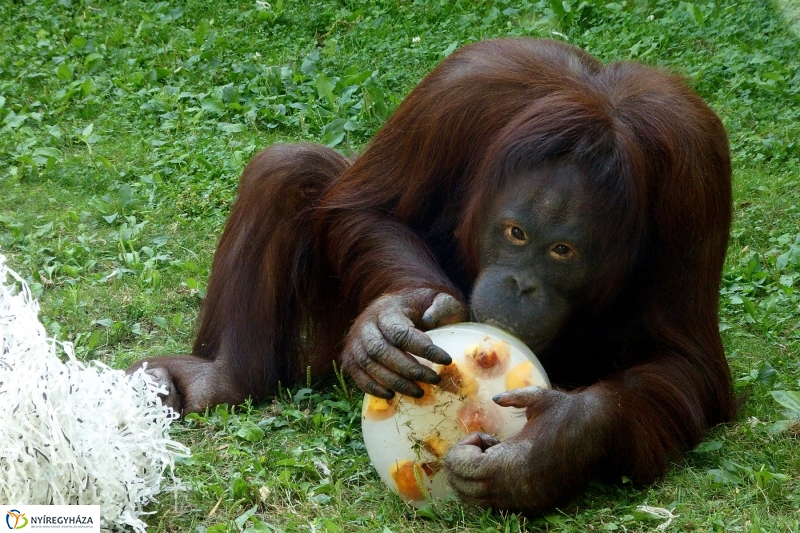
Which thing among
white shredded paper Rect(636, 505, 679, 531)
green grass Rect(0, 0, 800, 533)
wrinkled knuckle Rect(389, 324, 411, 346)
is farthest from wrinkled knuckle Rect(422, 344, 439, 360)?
white shredded paper Rect(636, 505, 679, 531)

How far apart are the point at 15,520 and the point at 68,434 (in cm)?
26

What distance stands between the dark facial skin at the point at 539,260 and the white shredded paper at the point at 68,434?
1124 millimetres

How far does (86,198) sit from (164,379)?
2253 millimetres

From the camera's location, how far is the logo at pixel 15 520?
9.04ft

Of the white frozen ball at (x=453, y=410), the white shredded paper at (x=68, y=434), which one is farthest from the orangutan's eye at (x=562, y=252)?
the white shredded paper at (x=68, y=434)

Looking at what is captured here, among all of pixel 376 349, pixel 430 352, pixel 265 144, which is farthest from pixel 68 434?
pixel 265 144

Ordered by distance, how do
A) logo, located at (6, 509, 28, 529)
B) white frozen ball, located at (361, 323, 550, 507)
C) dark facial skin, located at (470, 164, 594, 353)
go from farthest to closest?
dark facial skin, located at (470, 164, 594, 353) → white frozen ball, located at (361, 323, 550, 507) → logo, located at (6, 509, 28, 529)

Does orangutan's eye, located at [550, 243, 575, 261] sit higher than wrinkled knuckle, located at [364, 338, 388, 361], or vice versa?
orangutan's eye, located at [550, 243, 575, 261]

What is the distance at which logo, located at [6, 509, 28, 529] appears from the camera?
9.04 ft

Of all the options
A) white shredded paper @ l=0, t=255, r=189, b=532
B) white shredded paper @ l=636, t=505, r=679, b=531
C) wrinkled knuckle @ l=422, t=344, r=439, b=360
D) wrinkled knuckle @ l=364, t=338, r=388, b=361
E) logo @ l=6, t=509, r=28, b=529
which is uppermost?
wrinkled knuckle @ l=422, t=344, r=439, b=360

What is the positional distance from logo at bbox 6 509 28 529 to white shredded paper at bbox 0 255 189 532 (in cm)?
4

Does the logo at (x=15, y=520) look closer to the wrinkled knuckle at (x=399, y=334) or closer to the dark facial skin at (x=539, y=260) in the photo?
the wrinkled knuckle at (x=399, y=334)

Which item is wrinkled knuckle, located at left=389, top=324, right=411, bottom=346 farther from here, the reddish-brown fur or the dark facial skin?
the reddish-brown fur

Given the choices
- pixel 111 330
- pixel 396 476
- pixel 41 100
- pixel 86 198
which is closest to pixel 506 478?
pixel 396 476
